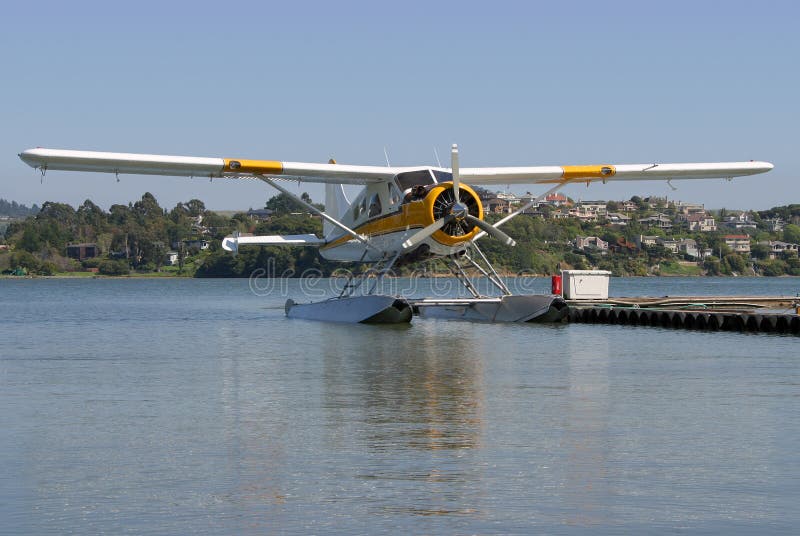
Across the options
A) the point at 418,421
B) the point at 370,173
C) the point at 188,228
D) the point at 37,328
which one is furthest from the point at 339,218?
the point at 188,228

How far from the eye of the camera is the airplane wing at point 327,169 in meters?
20.2

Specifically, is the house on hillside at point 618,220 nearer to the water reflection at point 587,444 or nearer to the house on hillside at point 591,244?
the house on hillside at point 591,244

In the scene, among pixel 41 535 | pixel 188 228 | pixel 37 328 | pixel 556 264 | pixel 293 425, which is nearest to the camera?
pixel 41 535

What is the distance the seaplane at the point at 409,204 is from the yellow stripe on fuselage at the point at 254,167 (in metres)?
0.02

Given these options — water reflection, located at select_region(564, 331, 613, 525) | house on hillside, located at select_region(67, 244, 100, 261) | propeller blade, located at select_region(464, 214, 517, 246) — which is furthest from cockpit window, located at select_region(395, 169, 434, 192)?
house on hillside, located at select_region(67, 244, 100, 261)

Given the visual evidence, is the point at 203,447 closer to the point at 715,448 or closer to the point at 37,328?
the point at 715,448

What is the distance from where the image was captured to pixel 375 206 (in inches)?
902

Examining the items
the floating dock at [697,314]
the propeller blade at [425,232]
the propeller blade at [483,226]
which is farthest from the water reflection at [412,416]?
the floating dock at [697,314]

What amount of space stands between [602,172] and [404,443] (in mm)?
16495

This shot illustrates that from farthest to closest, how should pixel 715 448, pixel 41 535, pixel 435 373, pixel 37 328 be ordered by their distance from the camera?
pixel 37 328
pixel 435 373
pixel 715 448
pixel 41 535

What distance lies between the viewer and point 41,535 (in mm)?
6059

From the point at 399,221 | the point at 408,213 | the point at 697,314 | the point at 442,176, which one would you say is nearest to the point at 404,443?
the point at 408,213

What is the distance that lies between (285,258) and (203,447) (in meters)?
78.9

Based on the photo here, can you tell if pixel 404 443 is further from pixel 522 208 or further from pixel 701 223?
pixel 701 223
